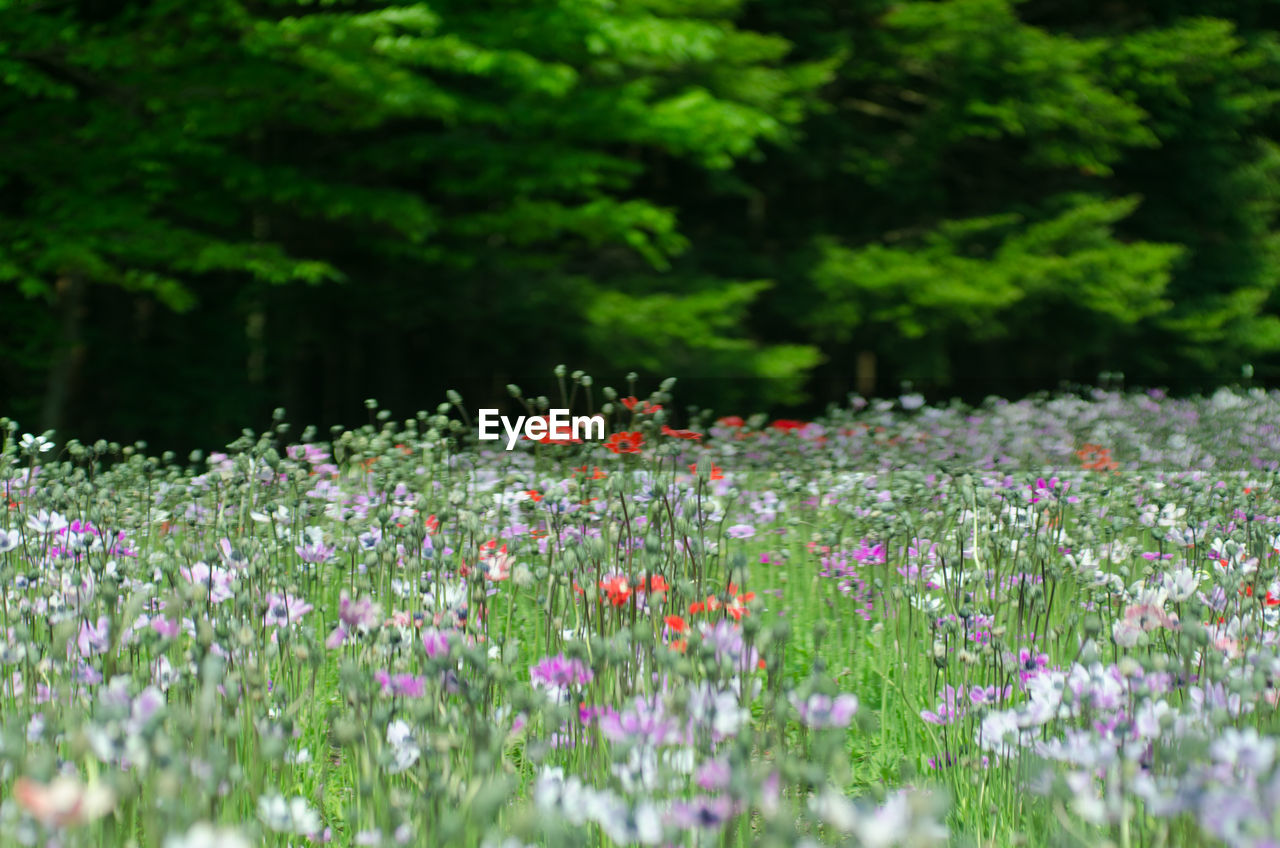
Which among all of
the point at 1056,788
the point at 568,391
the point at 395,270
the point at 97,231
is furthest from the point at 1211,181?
the point at 1056,788

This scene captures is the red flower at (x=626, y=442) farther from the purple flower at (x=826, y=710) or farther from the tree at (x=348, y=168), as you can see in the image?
the tree at (x=348, y=168)

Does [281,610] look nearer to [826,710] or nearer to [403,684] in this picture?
[403,684]

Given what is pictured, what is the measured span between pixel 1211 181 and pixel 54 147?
14.4 metres

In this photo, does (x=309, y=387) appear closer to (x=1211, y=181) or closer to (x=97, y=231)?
(x=97, y=231)

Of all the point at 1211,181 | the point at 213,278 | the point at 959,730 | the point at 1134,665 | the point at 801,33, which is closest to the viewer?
the point at 1134,665

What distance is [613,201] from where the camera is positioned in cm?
1131

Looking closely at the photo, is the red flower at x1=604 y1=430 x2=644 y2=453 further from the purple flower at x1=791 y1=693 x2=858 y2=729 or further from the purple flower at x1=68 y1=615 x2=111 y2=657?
the purple flower at x1=791 y1=693 x2=858 y2=729

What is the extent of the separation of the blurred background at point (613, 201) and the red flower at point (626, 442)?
15.7ft

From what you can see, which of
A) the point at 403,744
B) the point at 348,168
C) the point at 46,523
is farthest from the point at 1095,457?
the point at 348,168

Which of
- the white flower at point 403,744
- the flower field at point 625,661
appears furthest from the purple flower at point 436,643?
the white flower at point 403,744

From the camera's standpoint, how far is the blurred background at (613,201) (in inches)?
371

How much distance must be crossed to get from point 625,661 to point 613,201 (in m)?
9.50

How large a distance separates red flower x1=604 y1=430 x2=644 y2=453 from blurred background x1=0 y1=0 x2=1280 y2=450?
4793 millimetres

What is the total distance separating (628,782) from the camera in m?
1.62
